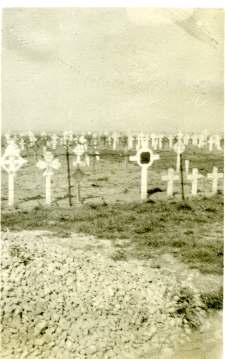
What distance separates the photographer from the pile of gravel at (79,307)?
418cm

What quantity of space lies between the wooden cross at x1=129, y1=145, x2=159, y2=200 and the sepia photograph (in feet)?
1.41

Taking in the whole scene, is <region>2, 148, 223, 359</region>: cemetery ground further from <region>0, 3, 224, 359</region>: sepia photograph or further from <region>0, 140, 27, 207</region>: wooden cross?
<region>0, 140, 27, 207</region>: wooden cross

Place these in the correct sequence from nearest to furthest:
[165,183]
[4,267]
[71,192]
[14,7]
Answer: [4,267]
[14,7]
[71,192]
[165,183]

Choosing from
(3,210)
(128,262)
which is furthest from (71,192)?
(128,262)

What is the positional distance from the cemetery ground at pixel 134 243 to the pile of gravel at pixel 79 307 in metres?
0.01

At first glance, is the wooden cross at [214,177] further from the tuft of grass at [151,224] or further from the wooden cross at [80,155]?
the wooden cross at [80,155]

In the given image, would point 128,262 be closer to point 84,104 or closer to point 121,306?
point 121,306

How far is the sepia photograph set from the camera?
14.2 ft

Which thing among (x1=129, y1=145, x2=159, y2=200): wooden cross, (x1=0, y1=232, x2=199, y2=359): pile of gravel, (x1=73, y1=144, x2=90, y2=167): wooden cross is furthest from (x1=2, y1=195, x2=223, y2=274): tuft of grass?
(x1=73, y1=144, x2=90, y2=167): wooden cross

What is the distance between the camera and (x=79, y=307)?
14.8ft

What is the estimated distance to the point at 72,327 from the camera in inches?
170

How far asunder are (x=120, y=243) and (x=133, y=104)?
1.92 metres

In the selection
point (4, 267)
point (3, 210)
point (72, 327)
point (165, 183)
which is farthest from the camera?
point (165, 183)

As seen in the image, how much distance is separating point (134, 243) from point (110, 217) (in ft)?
3.11
